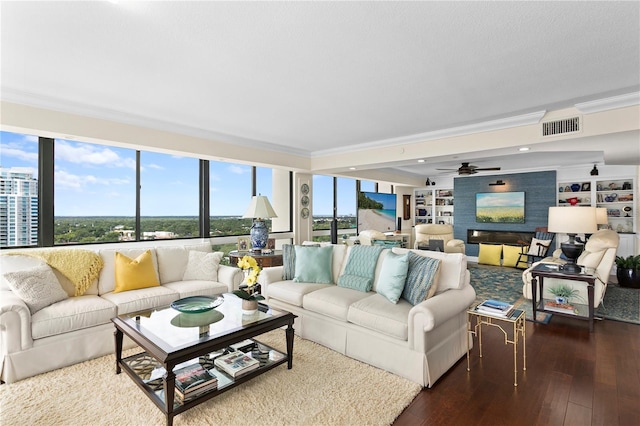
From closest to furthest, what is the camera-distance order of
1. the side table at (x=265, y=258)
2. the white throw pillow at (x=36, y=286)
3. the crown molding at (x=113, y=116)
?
the white throw pillow at (x=36, y=286) < the crown molding at (x=113, y=116) < the side table at (x=265, y=258)

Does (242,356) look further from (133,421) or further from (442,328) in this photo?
(442,328)

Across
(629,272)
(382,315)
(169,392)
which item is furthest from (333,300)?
(629,272)

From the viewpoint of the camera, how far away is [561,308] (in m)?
3.81

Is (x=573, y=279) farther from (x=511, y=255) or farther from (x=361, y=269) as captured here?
(x=511, y=255)

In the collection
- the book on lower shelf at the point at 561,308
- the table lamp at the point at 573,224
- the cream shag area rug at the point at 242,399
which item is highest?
the table lamp at the point at 573,224

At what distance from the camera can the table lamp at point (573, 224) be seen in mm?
3592

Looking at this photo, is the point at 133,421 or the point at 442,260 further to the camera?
the point at 442,260

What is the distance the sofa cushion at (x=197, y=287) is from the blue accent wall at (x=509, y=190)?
712cm

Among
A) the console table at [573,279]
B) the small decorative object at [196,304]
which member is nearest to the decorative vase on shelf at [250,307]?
the small decorative object at [196,304]

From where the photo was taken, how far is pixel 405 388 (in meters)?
2.35

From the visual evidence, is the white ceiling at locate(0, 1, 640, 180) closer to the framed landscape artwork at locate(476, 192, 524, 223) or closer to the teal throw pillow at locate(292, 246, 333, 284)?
the teal throw pillow at locate(292, 246, 333, 284)

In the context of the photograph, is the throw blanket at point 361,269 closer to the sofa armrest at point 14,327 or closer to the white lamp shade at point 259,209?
the white lamp shade at point 259,209

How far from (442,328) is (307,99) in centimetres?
254

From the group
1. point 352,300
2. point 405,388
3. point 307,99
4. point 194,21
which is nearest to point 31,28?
point 194,21
